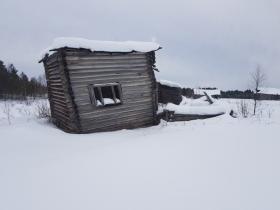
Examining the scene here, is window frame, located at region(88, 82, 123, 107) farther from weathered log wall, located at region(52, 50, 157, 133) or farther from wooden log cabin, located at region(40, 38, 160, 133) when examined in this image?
weathered log wall, located at region(52, 50, 157, 133)

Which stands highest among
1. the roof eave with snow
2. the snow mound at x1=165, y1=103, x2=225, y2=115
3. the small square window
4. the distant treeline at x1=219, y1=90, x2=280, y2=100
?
the roof eave with snow

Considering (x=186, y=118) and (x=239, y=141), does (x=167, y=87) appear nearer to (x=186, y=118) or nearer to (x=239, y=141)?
(x=186, y=118)

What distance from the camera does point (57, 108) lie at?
11438 millimetres

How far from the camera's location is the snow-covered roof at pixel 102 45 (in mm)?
8970

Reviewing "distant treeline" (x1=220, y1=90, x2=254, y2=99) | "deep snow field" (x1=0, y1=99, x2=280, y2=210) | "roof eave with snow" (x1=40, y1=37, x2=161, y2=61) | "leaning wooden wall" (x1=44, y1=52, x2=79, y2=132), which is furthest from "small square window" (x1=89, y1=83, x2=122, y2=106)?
"distant treeline" (x1=220, y1=90, x2=254, y2=99)

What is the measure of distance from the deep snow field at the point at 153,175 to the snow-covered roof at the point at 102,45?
442 centimetres

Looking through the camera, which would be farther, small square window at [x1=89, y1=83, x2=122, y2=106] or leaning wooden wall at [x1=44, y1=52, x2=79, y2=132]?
small square window at [x1=89, y1=83, x2=122, y2=106]

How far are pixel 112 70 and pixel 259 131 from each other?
21.2 ft

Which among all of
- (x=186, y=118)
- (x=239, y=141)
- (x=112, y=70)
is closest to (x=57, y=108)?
(x=112, y=70)

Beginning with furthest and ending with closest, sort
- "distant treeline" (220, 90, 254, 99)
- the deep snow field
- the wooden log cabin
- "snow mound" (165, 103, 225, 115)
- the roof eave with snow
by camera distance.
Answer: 1. "distant treeline" (220, 90, 254, 99)
2. "snow mound" (165, 103, 225, 115)
3. the wooden log cabin
4. the roof eave with snow
5. the deep snow field

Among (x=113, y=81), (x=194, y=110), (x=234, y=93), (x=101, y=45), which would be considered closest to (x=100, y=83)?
(x=113, y=81)

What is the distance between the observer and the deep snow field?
324 cm

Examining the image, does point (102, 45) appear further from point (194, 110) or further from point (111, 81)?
point (194, 110)

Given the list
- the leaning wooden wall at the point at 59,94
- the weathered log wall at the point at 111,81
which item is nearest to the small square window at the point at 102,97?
the weathered log wall at the point at 111,81
